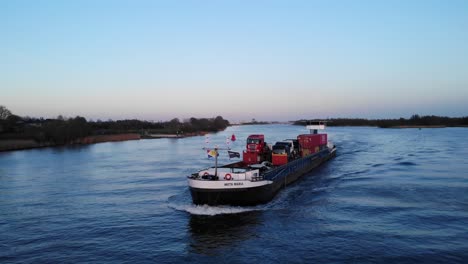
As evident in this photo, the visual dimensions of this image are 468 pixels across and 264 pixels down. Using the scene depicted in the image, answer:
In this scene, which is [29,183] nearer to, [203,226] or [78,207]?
[78,207]

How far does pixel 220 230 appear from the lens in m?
18.3

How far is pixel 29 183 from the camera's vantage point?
32156 mm

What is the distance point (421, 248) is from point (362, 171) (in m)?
22.0

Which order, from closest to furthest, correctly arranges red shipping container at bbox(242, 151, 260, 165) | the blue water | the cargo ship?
the blue water
the cargo ship
red shipping container at bbox(242, 151, 260, 165)

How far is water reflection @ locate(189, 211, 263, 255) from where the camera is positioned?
53.7ft

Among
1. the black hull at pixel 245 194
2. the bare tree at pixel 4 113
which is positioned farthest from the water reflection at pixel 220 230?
the bare tree at pixel 4 113

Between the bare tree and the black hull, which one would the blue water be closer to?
the black hull

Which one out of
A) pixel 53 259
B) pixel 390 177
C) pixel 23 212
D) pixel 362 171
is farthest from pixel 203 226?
pixel 362 171

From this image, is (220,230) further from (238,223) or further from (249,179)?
(249,179)

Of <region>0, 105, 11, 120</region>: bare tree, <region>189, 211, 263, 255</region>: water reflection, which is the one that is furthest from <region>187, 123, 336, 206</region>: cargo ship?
<region>0, 105, 11, 120</region>: bare tree

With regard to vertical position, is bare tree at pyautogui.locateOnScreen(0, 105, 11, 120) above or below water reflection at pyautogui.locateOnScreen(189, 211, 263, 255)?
above

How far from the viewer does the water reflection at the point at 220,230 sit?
1636 cm

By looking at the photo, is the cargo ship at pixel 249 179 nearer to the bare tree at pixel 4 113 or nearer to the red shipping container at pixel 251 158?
the red shipping container at pixel 251 158

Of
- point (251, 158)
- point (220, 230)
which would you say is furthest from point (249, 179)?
point (251, 158)
